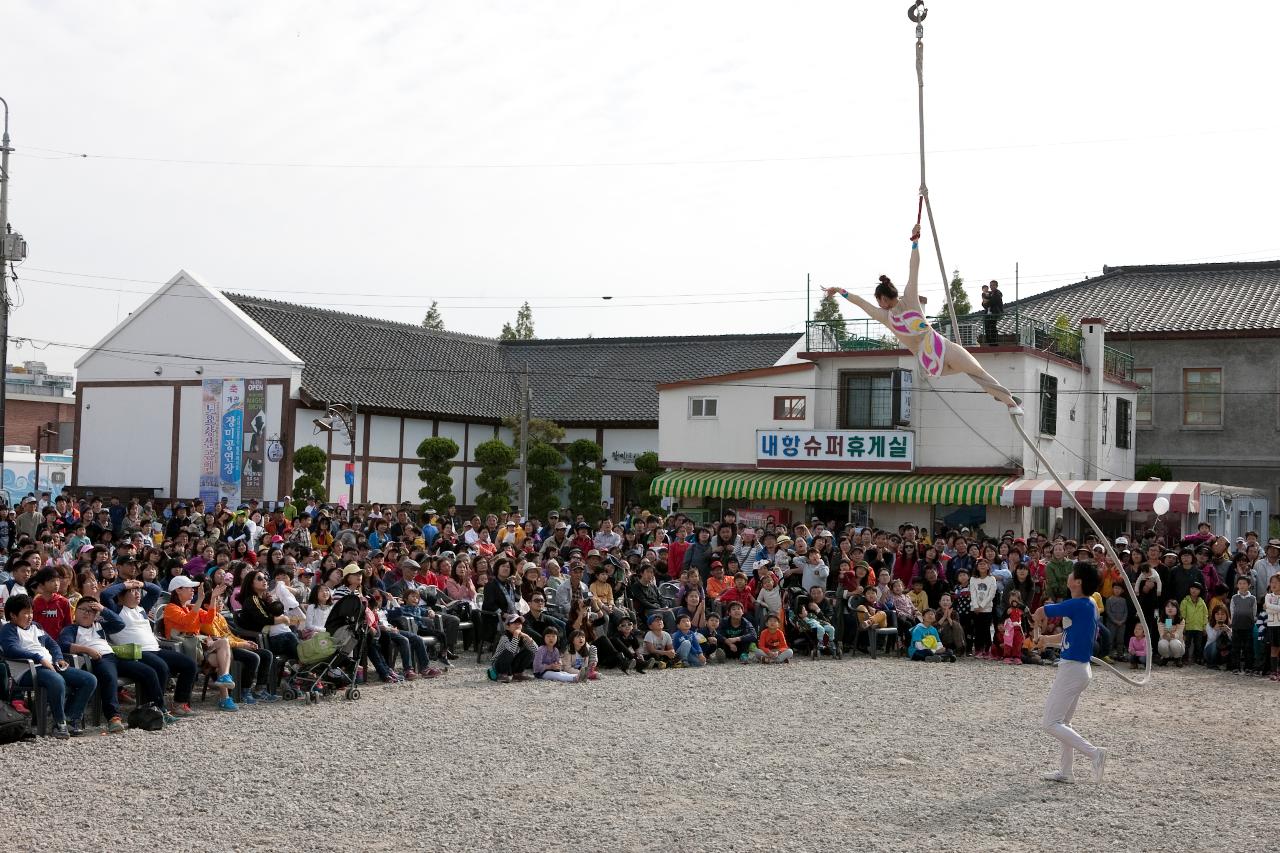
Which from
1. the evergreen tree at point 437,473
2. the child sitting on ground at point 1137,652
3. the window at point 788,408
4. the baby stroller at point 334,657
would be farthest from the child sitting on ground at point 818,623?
the evergreen tree at point 437,473

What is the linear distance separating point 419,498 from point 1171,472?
19286 millimetres

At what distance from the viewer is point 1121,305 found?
34.4m

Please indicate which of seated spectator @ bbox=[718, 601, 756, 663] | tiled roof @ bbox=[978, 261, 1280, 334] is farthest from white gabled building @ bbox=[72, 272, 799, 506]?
seated spectator @ bbox=[718, 601, 756, 663]

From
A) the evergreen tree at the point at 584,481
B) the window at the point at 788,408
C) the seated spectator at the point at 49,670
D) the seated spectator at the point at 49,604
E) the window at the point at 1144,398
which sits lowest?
the seated spectator at the point at 49,670

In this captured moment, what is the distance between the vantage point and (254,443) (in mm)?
32312

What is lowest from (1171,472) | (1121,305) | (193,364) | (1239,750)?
(1239,750)

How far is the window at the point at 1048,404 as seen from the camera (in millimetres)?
A: 25594

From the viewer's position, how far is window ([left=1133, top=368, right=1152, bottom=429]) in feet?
107

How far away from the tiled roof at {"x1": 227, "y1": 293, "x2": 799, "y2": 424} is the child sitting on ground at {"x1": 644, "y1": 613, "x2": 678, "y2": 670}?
1990 cm

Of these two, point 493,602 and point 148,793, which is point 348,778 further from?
point 493,602

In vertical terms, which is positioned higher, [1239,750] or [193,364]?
[193,364]

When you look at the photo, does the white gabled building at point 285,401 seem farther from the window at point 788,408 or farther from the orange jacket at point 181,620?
the orange jacket at point 181,620

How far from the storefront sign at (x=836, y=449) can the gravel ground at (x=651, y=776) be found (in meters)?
13.2

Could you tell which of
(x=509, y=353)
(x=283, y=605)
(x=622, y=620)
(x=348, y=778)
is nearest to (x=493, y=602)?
(x=622, y=620)
